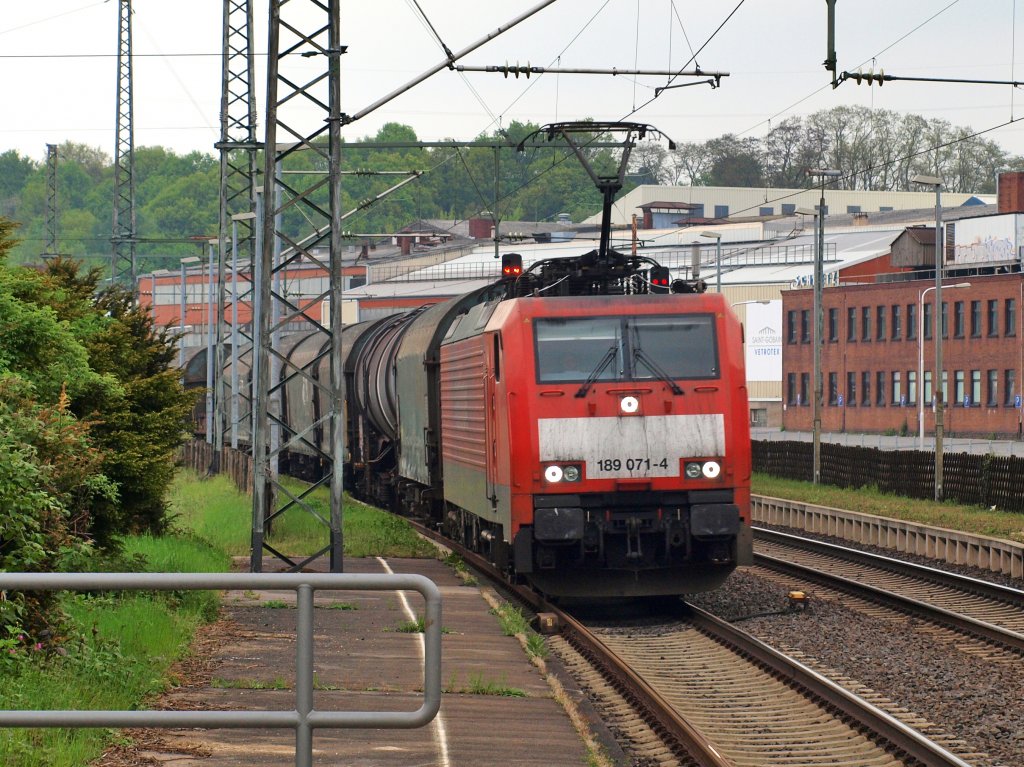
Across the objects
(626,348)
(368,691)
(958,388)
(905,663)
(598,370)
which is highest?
(626,348)

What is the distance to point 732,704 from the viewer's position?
12008mm

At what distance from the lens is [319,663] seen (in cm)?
1187

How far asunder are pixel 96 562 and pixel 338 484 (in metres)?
4.34

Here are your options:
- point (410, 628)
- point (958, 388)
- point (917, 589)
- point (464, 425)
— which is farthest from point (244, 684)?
point (958, 388)

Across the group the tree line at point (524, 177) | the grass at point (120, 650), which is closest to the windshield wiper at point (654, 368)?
the grass at point (120, 650)

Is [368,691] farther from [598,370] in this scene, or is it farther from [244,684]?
[598,370]

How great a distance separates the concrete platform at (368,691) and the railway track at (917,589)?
182 inches

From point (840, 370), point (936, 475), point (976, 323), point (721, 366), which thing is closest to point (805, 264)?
point (840, 370)

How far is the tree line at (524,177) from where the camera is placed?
137125 millimetres

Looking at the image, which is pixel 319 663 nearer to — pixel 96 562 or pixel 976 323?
pixel 96 562

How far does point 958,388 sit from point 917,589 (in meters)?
53.3

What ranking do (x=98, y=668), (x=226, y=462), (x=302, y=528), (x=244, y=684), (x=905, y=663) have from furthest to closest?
(x=226, y=462) < (x=302, y=528) < (x=905, y=663) < (x=244, y=684) < (x=98, y=668)

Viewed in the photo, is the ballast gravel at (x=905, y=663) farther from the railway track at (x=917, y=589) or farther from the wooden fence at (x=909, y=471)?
the wooden fence at (x=909, y=471)

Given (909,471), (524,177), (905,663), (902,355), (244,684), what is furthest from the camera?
(524,177)
